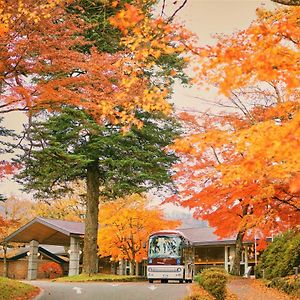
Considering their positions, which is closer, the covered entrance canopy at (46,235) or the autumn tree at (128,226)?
the autumn tree at (128,226)

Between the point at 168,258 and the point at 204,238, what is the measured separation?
1335 centimetres

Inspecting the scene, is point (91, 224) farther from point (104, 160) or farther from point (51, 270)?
point (51, 270)

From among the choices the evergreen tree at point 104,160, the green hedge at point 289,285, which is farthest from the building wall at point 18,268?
the green hedge at point 289,285

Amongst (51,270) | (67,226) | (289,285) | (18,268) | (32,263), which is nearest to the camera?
(289,285)

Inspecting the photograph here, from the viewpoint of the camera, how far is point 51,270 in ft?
133

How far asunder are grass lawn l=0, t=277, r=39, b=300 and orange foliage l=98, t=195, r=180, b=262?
47.0 ft

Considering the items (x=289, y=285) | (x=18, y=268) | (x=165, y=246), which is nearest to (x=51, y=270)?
(x=18, y=268)

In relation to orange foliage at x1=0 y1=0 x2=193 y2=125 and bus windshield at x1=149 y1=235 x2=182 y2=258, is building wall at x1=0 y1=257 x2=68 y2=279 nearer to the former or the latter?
bus windshield at x1=149 y1=235 x2=182 y2=258

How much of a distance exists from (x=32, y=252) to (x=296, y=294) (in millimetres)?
23405

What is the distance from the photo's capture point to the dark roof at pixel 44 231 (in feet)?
102

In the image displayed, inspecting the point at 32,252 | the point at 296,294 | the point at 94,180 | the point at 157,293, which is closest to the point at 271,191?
the point at 296,294

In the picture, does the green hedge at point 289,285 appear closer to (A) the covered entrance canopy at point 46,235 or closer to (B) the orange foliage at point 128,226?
(B) the orange foliage at point 128,226

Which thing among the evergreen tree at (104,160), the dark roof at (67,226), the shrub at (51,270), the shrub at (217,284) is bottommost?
the shrub at (51,270)

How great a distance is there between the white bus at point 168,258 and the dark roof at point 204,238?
8.75 meters
